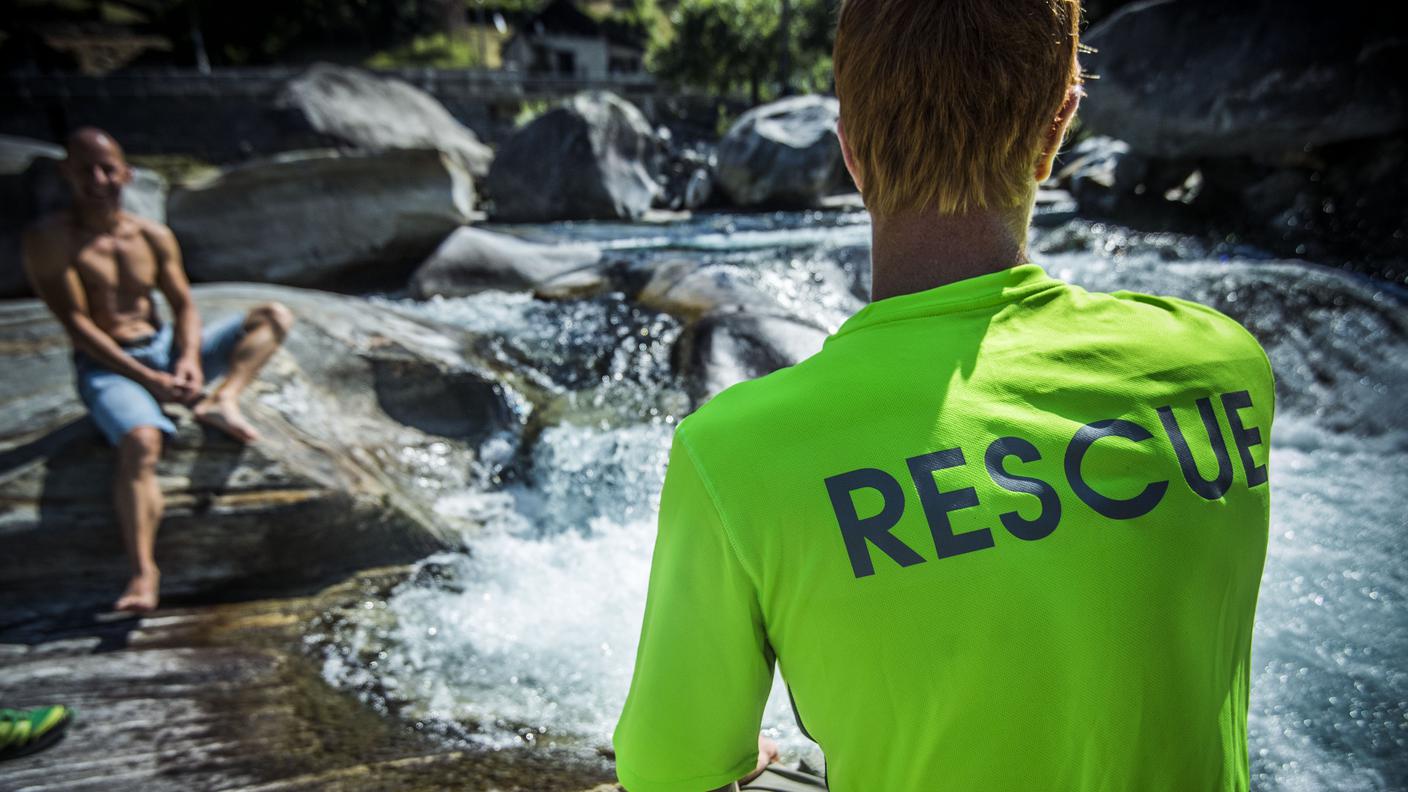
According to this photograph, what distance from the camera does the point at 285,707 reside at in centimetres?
293

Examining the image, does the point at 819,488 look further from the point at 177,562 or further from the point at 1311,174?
the point at 1311,174

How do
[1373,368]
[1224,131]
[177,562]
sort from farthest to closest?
[1224,131]
[1373,368]
[177,562]

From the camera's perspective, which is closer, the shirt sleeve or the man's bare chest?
the shirt sleeve

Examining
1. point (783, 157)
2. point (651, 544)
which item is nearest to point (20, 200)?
point (651, 544)

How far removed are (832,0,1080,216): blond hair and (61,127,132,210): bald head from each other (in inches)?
171

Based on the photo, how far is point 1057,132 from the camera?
3.46ft

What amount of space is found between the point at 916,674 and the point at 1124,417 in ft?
1.30

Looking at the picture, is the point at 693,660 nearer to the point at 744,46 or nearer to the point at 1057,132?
the point at 1057,132

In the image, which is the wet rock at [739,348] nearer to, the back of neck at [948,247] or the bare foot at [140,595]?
the bare foot at [140,595]

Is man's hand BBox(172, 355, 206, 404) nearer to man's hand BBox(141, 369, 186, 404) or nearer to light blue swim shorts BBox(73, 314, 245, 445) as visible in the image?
man's hand BBox(141, 369, 186, 404)

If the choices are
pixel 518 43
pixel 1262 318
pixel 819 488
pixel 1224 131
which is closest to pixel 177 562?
pixel 819 488

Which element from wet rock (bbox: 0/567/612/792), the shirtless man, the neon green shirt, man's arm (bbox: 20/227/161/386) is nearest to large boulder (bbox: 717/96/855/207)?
the shirtless man

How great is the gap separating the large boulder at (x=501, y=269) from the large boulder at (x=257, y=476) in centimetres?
305

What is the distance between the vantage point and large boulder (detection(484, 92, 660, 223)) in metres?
15.0
